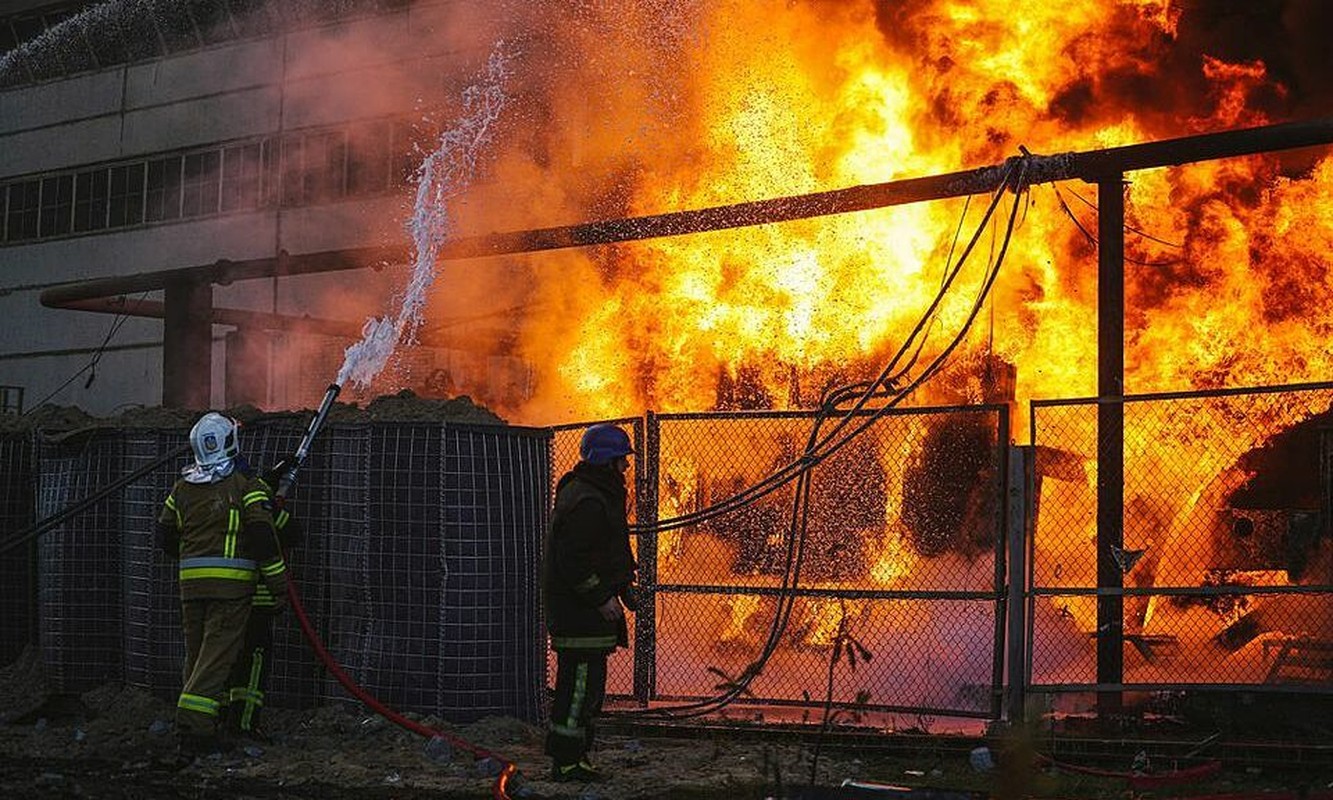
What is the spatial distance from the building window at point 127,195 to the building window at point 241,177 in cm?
237

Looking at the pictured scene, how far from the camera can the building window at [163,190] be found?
1003 inches

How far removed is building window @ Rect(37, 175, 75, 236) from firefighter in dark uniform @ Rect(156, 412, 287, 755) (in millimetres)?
21491

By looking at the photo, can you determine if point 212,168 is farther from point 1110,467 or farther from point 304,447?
point 1110,467

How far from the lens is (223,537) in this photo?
7836mm

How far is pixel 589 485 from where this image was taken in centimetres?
744

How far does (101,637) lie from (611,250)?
30.6 ft

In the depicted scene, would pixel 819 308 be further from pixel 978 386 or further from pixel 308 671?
pixel 308 671

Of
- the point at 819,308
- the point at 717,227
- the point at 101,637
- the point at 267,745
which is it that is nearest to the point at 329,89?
the point at 819,308

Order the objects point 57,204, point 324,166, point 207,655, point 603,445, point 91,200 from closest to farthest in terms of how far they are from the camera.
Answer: point 603,445 < point 207,655 < point 324,166 < point 91,200 < point 57,204

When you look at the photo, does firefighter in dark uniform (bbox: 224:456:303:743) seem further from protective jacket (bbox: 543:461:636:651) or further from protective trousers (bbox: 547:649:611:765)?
protective trousers (bbox: 547:649:611:765)

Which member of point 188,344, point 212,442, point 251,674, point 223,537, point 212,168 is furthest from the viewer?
point 212,168

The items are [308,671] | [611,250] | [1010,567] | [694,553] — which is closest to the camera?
[1010,567]

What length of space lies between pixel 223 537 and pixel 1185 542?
7272 millimetres

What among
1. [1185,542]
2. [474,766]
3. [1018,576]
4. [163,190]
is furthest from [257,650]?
[163,190]
